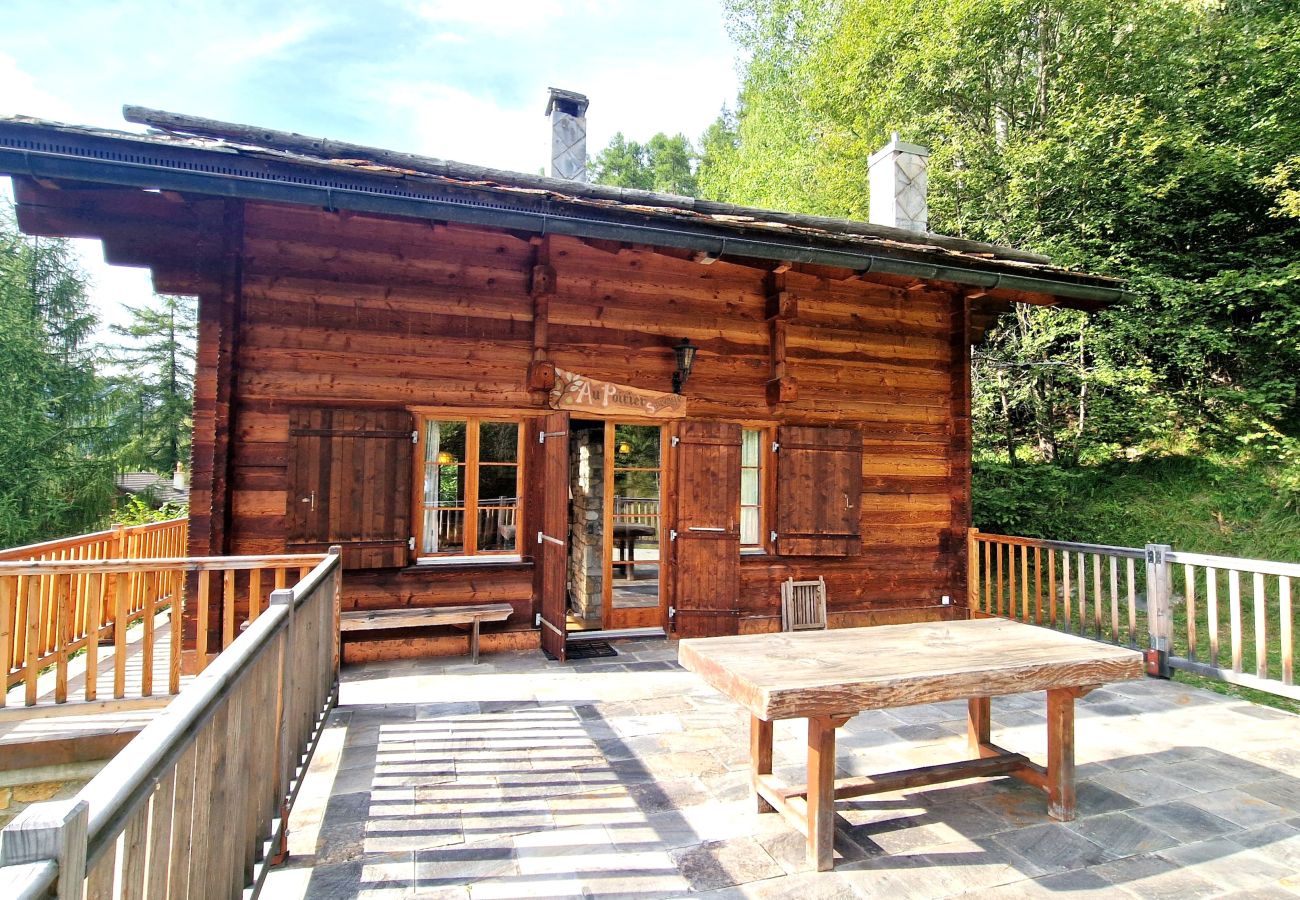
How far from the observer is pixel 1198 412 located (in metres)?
9.07

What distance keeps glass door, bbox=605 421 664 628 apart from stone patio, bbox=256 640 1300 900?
162 cm

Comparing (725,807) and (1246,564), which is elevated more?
(1246,564)

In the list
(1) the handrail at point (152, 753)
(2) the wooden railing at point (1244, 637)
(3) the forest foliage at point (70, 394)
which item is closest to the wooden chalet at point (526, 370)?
(2) the wooden railing at point (1244, 637)

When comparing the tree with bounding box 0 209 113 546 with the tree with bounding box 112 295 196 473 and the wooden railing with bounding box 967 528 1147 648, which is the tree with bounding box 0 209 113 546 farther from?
the wooden railing with bounding box 967 528 1147 648

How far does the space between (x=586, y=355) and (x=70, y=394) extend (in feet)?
54.6

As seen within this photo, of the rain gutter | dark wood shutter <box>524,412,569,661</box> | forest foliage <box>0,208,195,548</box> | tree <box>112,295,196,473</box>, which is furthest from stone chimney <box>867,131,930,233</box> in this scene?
tree <box>112,295,196,473</box>

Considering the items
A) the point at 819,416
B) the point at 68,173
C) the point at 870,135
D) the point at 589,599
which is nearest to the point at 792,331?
the point at 819,416

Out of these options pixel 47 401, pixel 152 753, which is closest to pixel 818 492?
pixel 152 753

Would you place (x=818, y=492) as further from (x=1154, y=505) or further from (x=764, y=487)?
(x=1154, y=505)

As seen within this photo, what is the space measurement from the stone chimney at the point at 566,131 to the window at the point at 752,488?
332 cm

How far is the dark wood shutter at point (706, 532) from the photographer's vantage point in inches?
234

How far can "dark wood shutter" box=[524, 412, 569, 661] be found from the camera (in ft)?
16.8

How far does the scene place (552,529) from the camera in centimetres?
518

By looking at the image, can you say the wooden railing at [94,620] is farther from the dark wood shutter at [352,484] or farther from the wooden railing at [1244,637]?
the wooden railing at [1244,637]
